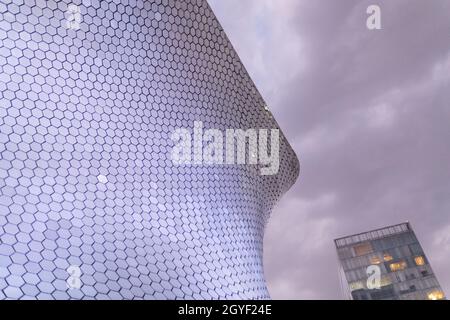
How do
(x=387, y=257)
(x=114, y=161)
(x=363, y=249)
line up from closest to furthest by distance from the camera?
(x=114, y=161) → (x=387, y=257) → (x=363, y=249)

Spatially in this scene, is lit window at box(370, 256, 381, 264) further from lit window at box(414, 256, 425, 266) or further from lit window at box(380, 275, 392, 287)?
lit window at box(414, 256, 425, 266)

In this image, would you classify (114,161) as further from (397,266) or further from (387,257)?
(387,257)

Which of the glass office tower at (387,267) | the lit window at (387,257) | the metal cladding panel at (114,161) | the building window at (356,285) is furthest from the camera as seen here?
the lit window at (387,257)

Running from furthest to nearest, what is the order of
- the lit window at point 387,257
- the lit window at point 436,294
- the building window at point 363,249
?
the building window at point 363,249 < the lit window at point 387,257 < the lit window at point 436,294

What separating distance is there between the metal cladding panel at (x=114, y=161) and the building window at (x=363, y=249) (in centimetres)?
3871

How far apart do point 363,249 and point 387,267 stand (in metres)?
3.29

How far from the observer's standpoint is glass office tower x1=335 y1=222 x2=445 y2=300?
39.8 m

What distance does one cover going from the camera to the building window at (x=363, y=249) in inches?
1714

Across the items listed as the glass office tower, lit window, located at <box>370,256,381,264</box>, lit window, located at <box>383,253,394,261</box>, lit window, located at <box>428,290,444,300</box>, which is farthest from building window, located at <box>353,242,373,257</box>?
lit window, located at <box>428,290,444,300</box>

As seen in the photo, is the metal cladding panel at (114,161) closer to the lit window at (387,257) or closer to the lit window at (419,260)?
the lit window at (387,257)

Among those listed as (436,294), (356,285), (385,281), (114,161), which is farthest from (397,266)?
(114,161)

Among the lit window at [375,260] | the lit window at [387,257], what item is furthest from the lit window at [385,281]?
the lit window at [387,257]

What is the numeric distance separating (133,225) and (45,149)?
1735mm

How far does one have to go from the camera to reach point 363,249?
144ft
